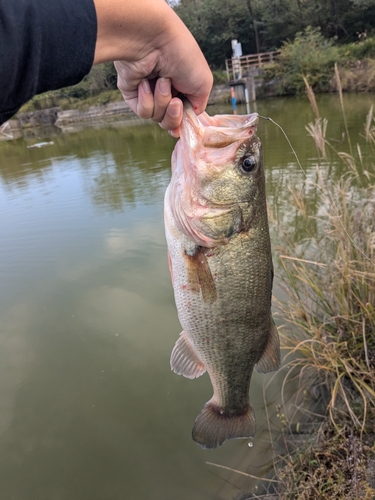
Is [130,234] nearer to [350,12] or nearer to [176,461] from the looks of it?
[176,461]

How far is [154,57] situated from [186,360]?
139 cm

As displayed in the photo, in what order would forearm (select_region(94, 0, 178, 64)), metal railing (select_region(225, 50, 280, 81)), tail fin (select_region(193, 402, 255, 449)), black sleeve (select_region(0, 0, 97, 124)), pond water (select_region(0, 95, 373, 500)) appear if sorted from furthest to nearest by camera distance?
metal railing (select_region(225, 50, 280, 81)) → pond water (select_region(0, 95, 373, 500)) → tail fin (select_region(193, 402, 255, 449)) → forearm (select_region(94, 0, 178, 64)) → black sleeve (select_region(0, 0, 97, 124))

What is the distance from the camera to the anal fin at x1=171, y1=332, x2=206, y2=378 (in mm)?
1854

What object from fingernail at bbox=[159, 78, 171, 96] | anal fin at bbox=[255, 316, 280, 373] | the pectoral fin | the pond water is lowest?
the pond water

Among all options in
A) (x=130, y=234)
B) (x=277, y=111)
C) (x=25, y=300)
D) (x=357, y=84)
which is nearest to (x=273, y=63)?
(x=357, y=84)

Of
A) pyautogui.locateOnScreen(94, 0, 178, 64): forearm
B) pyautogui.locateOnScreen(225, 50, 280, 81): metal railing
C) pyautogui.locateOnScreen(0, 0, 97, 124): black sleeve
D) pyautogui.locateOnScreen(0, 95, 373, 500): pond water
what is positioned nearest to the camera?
pyautogui.locateOnScreen(0, 0, 97, 124): black sleeve

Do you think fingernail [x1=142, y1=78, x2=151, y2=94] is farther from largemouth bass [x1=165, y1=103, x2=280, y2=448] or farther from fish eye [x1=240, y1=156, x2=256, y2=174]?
fish eye [x1=240, y1=156, x2=256, y2=174]

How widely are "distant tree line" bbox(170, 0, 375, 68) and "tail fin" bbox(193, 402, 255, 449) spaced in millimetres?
34750

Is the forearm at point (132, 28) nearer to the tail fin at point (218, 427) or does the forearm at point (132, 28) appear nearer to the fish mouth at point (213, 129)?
the fish mouth at point (213, 129)

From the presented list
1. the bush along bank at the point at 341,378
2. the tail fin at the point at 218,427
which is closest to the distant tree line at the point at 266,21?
the bush along bank at the point at 341,378

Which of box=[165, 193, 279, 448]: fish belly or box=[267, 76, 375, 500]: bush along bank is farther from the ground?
box=[165, 193, 279, 448]: fish belly

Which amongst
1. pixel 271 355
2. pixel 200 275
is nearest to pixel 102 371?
pixel 271 355

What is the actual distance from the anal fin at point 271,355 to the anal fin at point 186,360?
300 mm

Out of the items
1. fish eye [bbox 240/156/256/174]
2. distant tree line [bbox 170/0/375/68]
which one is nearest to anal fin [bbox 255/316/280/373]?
fish eye [bbox 240/156/256/174]
